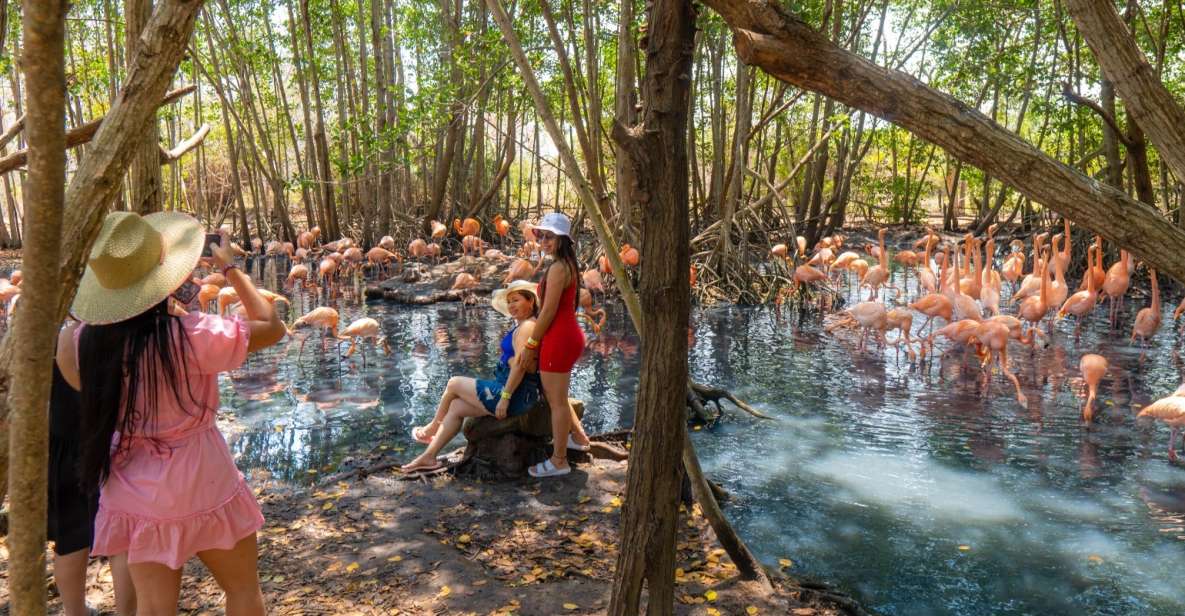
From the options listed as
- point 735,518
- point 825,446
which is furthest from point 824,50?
point 825,446

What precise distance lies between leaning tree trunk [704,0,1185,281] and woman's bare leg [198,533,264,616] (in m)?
2.16

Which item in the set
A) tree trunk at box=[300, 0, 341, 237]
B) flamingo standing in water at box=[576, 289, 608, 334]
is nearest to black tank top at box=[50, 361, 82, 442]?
flamingo standing in water at box=[576, 289, 608, 334]

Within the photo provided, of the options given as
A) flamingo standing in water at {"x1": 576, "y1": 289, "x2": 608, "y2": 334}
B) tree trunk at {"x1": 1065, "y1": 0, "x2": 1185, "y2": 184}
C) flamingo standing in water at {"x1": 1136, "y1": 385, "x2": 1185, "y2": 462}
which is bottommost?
flamingo standing in water at {"x1": 1136, "y1": 385, "x2": 1185, "y2": 462}

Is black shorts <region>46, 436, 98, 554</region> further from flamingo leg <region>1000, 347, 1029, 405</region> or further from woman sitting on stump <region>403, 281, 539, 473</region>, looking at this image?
flamingo leg <region>1000, 347, 1029, 405</region>

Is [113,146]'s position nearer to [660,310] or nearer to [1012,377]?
[660,310]

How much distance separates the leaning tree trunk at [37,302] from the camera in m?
1.28

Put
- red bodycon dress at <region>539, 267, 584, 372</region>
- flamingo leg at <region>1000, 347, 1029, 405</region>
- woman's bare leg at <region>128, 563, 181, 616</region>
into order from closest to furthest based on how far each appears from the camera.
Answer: woman's bare leg at <region>128, 563, 181, 616</region>
red bodycon dress at <region>539, 267, 584, 372</region>
flamingo leg at <region>1000, 347, 1029, 405</region>

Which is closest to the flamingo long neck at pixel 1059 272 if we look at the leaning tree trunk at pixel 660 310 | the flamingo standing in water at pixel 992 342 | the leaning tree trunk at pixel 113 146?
the flamingo standing in water at pixel 992 342

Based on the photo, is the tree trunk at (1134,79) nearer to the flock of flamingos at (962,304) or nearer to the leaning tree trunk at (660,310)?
the leaning tree trunk at (660,310)

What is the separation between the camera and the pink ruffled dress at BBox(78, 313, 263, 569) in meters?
2.69

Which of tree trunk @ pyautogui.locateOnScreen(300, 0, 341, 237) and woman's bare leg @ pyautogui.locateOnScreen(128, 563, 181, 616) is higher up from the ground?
tree trunk @ pyautogui.locateOnScreen(300, 0, 341, 237)

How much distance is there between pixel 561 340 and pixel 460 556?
4.90 ft

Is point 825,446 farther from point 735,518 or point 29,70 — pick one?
point 29,70

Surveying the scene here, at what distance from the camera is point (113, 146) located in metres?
2.28
